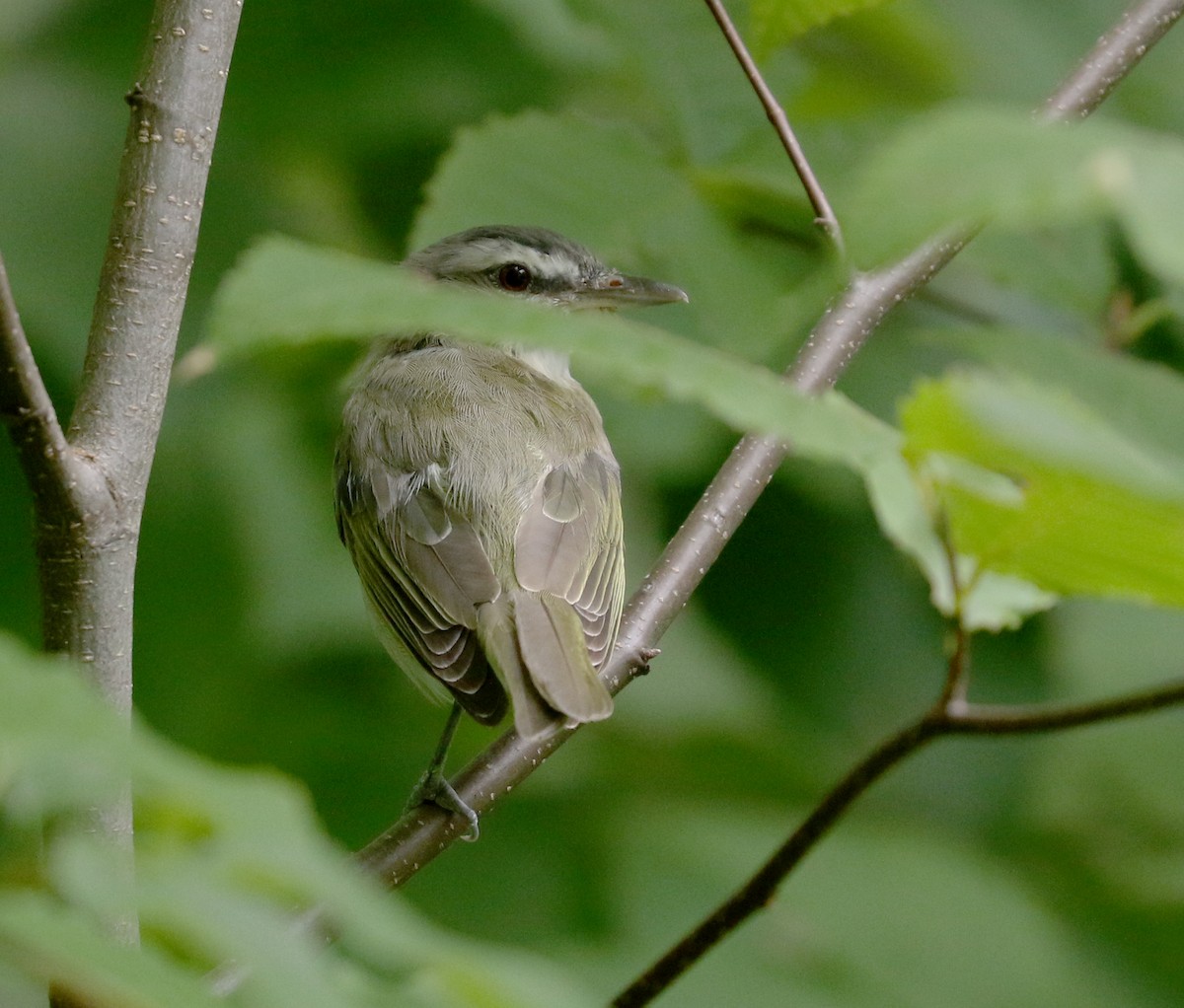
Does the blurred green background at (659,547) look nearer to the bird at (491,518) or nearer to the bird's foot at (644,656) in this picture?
the bird at (491,518)

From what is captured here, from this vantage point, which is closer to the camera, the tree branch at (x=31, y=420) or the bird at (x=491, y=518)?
the tree branch at (x=31, y=420)

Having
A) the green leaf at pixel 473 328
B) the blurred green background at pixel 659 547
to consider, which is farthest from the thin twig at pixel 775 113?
the green leaf at pixel 473 328

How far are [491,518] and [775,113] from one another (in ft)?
4.21

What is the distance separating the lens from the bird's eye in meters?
4.64

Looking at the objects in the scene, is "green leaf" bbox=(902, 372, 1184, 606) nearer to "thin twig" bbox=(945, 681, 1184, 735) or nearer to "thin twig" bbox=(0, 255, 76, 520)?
"thin twig" bbox=(945, 681, 1184, 735)

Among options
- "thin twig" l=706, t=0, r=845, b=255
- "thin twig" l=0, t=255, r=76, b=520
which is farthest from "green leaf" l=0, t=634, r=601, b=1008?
"thin twig" l=706, t=0, r=845, b=255

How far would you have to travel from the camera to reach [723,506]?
298 cm

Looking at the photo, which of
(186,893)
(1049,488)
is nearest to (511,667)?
(1049,488)

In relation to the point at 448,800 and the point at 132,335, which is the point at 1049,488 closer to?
the point at 132,335

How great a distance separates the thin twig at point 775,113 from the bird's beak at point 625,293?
1.07 meters

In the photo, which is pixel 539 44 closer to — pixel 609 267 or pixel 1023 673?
pixel 609 267

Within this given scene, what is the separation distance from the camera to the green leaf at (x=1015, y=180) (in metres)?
0.88

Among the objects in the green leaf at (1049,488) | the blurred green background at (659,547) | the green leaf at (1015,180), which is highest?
the green leaf at (1015,180)

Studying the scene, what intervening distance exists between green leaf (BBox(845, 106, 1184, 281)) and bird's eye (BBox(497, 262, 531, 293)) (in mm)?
3747
